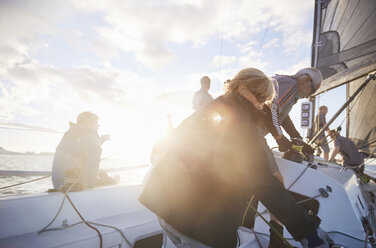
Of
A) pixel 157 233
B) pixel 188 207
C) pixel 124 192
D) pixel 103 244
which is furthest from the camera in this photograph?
pixel 124 192

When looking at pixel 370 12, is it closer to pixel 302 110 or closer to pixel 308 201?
pixel 302 110

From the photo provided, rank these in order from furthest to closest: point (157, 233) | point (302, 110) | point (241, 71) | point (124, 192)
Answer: point (302, 110)
point (124, 192)
point (157, 233)
point (241, 71)

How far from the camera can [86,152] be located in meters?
2.43

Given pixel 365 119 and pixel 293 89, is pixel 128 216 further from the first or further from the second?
pixel 365 119

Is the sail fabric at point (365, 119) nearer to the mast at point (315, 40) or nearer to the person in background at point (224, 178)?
the mast at point (315, 40)

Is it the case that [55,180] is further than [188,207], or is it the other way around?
[55,180]

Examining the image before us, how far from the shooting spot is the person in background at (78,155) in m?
2.33

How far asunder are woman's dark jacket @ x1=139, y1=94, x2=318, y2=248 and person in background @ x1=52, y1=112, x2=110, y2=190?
5.89 feet

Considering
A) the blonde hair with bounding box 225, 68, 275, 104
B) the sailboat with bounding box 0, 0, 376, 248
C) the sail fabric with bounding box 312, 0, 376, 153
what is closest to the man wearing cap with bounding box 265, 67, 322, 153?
the sailboat with bounding box 0, 0, 376, 248

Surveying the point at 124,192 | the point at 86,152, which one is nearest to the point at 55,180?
the point at 86,152

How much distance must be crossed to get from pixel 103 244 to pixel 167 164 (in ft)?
3.67

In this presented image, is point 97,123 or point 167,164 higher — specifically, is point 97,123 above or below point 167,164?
above

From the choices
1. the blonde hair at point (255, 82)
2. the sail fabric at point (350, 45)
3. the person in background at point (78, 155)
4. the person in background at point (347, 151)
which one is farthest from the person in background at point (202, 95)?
the person in background at point (347, 151)

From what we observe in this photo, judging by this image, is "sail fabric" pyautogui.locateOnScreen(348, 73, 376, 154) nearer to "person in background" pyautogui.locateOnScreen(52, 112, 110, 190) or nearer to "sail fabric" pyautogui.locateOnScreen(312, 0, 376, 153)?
"sail fabric" pyautogui.locateOnScreen(312, 0, 376, 153)
